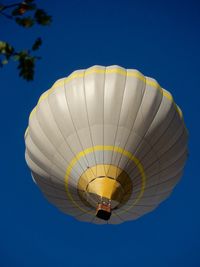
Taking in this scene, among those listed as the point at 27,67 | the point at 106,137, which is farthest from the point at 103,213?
the point at 27,67

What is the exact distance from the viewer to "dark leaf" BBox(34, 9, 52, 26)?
355cm

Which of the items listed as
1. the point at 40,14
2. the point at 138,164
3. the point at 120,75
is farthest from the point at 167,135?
the point at 40,14

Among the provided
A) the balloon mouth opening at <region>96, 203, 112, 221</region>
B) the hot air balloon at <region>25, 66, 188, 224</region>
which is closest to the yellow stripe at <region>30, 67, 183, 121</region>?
the hot air balloon at <region>25, 66, 188, 224</region>

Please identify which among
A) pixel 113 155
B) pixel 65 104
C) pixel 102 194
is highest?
pixel 65 104

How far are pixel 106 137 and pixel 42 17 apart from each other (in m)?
9.06

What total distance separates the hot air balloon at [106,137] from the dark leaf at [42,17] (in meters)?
9.06

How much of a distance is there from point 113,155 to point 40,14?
9.20 metres

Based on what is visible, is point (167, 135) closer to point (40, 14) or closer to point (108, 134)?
point (108, 134)

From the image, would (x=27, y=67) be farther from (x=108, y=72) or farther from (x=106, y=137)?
(x=108, y=72)

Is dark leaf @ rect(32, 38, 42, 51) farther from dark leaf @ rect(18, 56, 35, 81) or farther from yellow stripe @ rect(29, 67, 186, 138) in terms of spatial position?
yellow stripe @ rect(29, 67, 186, 138)

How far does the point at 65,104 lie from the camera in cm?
1312

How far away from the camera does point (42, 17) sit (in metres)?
3.58

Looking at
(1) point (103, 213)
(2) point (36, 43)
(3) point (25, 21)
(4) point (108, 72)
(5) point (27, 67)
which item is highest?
(4) point (108, 72)

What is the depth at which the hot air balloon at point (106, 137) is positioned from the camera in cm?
1266
